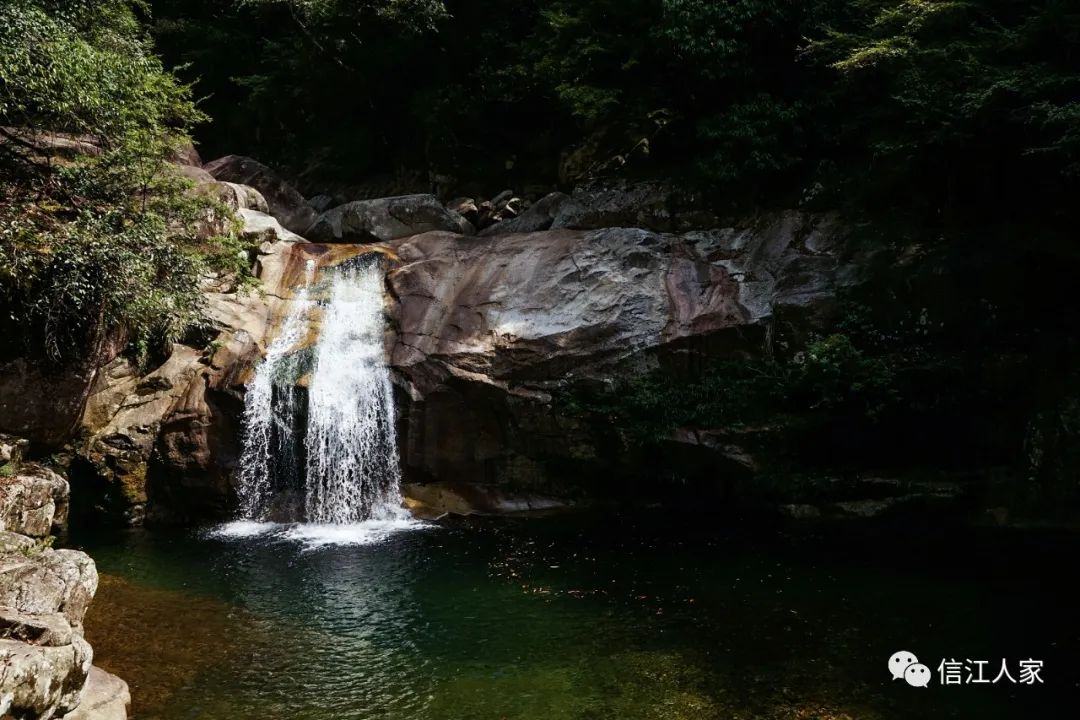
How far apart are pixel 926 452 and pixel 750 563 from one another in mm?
4257

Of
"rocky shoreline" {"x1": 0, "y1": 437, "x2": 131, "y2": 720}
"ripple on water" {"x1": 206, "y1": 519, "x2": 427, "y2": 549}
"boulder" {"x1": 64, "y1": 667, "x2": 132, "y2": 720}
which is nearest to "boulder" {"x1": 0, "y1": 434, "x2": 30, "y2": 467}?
"rocky shoreline" {"x1": 0, "y1": 437, "x2": 131, "y2": 720}

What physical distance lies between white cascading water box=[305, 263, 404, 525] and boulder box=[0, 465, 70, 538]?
4491 millimetres

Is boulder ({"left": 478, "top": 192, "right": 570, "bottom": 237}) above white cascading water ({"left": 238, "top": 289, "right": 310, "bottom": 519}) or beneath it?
above

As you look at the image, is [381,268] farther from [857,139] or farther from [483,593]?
[857,139]

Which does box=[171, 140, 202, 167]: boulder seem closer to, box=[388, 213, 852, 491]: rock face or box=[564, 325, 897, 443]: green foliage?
box=[388, 213, 852, 491]: rock face

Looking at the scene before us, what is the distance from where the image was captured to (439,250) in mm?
18125

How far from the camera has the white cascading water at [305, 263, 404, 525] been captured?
48.6 ft

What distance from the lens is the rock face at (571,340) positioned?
1511 centimetres

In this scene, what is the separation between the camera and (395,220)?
19938 millimetres

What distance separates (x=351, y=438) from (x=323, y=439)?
1.71 feet

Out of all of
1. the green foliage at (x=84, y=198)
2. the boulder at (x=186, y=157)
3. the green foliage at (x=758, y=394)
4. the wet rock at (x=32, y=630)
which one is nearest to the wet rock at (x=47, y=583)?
the wet rock at (x=32, y=630)

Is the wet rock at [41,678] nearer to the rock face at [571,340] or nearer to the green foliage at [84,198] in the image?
the green foliage at [84,198]

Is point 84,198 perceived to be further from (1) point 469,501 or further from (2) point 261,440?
(1) point 469,501

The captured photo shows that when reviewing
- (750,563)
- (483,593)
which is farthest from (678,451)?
(483,593)
